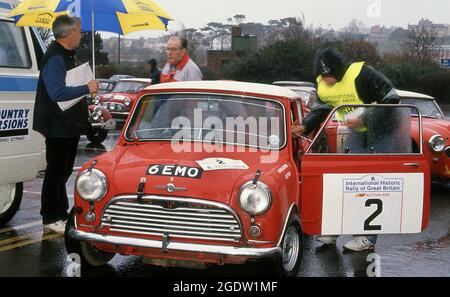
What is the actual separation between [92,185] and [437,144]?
5726mm

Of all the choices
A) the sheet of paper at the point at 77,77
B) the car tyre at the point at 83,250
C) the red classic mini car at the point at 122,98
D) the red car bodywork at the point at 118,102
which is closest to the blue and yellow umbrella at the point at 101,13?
the sheet of paper at the point at 77,77

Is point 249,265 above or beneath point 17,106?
beneath

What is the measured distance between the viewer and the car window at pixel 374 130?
215 inches

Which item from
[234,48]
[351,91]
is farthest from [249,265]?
[234,48]

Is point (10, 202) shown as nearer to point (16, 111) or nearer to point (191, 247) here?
point (16, 111)

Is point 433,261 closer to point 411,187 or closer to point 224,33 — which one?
point 411,187

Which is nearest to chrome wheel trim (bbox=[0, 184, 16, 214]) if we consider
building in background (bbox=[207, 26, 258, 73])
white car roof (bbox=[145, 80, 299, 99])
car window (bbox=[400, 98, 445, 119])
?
white car roof (bbox=[145, 80, 299, 99])

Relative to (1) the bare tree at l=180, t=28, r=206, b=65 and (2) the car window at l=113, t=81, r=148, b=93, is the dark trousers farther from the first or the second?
(1) the bare tree at l=180, t=28, r=206, b=65

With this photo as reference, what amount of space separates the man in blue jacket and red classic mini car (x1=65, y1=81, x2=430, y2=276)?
764 mm

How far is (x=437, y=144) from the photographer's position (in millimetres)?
8664

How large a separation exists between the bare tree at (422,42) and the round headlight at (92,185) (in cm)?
4913

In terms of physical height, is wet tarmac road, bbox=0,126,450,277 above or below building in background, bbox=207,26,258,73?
below

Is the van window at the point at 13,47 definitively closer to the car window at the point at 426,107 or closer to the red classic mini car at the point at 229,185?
the red classic mini car at the point at 229,185

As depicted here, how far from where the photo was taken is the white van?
589 centimetres
